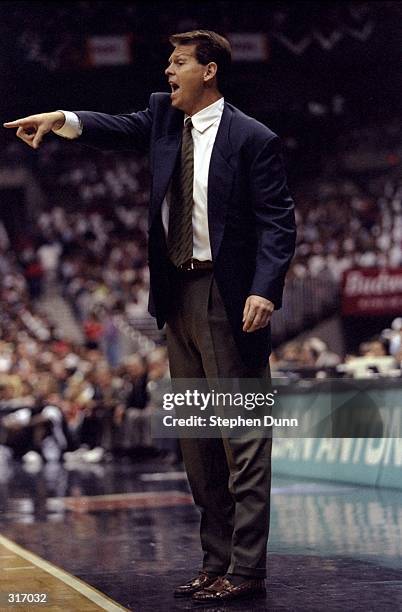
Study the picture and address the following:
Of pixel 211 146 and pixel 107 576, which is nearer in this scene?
pixel 211 146

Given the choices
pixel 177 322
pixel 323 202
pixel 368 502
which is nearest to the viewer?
pixel 177 322

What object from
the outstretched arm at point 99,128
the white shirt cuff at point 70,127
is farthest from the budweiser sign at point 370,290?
A: the white shirt cuff at point 70,127

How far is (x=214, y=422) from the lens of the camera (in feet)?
13.4

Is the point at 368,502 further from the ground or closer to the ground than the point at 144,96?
closer to the ground

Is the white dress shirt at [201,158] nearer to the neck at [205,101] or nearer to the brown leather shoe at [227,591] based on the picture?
the neck at [205,101]

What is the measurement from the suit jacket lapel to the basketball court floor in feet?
3.91

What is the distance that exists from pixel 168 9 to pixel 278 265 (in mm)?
19486

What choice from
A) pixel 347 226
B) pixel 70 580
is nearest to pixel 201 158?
pixel 70 580

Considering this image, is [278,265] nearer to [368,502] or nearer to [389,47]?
[368,502]

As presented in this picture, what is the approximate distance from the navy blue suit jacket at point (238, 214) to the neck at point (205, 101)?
2.4 inches

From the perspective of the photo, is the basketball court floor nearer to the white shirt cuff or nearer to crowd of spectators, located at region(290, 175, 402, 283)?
the white shirt cuff

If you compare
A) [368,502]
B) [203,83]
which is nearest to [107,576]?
[203,83]

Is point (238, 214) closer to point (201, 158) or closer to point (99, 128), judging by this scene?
point (201, 158)

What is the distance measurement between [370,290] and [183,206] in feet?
57.3
